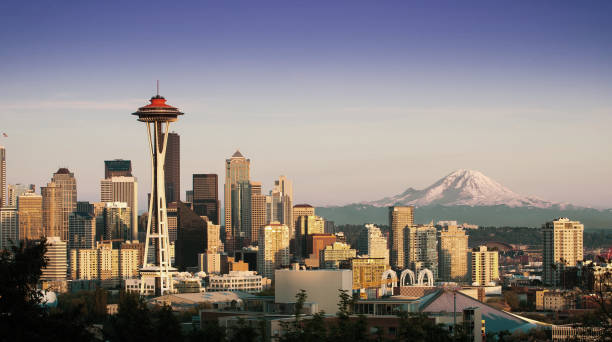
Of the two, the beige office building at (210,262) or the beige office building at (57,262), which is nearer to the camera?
the beige office building at (57,262)

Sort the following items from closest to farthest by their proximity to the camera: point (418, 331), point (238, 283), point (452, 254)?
point (418, 331) < point (238, 283) < point (452, 254)

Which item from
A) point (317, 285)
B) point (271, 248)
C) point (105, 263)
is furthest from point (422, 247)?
point (317, 285)

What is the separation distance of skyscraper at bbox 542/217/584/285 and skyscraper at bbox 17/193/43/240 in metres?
89.1

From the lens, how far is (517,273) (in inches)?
7244

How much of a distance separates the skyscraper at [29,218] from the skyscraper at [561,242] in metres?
89.1

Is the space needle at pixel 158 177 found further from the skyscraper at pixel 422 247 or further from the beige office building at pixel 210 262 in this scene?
the skyscraper at pixel 422 247

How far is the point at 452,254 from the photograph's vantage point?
183250mm

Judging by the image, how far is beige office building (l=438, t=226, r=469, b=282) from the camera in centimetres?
18050

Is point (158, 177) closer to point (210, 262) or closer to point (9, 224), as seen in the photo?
point (210, 262)

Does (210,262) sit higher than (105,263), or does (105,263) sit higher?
(105,263)

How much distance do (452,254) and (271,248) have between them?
101ft

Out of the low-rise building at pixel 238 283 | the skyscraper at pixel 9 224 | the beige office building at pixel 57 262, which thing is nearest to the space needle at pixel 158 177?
the low-rise building at pixel 238 283

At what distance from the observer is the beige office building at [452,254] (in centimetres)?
18050

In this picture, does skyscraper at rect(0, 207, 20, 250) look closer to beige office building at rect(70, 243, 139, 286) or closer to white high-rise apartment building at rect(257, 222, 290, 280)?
beige office building at rect(70, 243, 139, 286)
